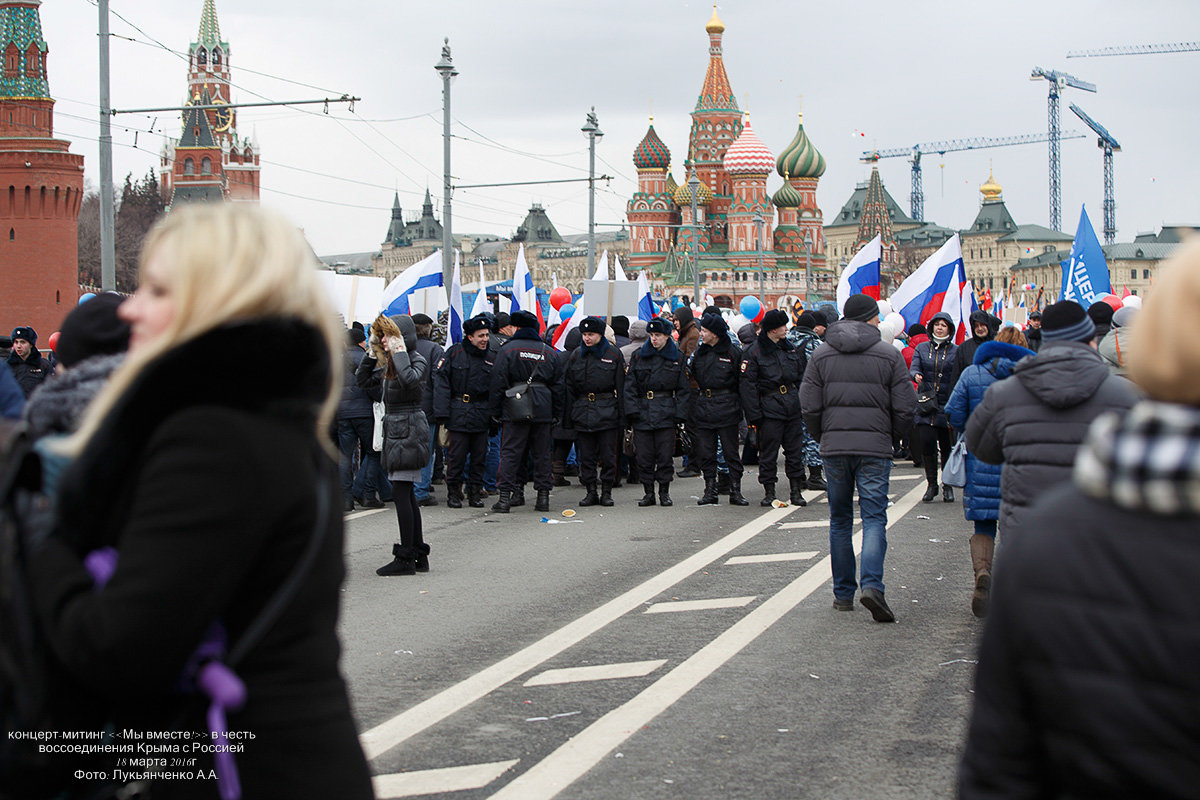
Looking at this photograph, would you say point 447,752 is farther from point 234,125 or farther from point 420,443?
point 234,125

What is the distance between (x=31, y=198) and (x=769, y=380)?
183 feet

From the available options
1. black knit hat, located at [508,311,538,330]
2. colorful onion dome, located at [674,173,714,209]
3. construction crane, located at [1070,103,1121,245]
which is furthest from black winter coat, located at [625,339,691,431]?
construction crane, located at [1070,103,1121,245]

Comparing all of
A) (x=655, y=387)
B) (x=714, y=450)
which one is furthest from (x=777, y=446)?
(x=655, y=387)

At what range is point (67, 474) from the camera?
220cm

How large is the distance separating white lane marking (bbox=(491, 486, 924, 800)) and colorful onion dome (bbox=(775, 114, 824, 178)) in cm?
11699

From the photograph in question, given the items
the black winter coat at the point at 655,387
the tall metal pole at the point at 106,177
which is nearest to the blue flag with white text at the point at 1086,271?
the black winter coat at the point at 655,387

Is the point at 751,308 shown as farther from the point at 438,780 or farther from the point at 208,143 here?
the point at 208,143

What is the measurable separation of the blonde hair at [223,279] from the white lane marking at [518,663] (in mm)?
1989

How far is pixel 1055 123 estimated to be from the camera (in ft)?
589

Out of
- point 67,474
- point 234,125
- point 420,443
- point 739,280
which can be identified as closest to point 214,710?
point 67,474

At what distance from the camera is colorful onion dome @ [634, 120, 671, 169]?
4675 inches

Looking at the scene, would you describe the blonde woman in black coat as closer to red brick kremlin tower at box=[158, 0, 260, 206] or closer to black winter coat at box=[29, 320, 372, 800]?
black winter coat at box=[29, 320, 372, 800]

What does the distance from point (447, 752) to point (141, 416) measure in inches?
140

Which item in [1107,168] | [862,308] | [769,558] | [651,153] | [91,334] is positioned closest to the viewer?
[91,334]
